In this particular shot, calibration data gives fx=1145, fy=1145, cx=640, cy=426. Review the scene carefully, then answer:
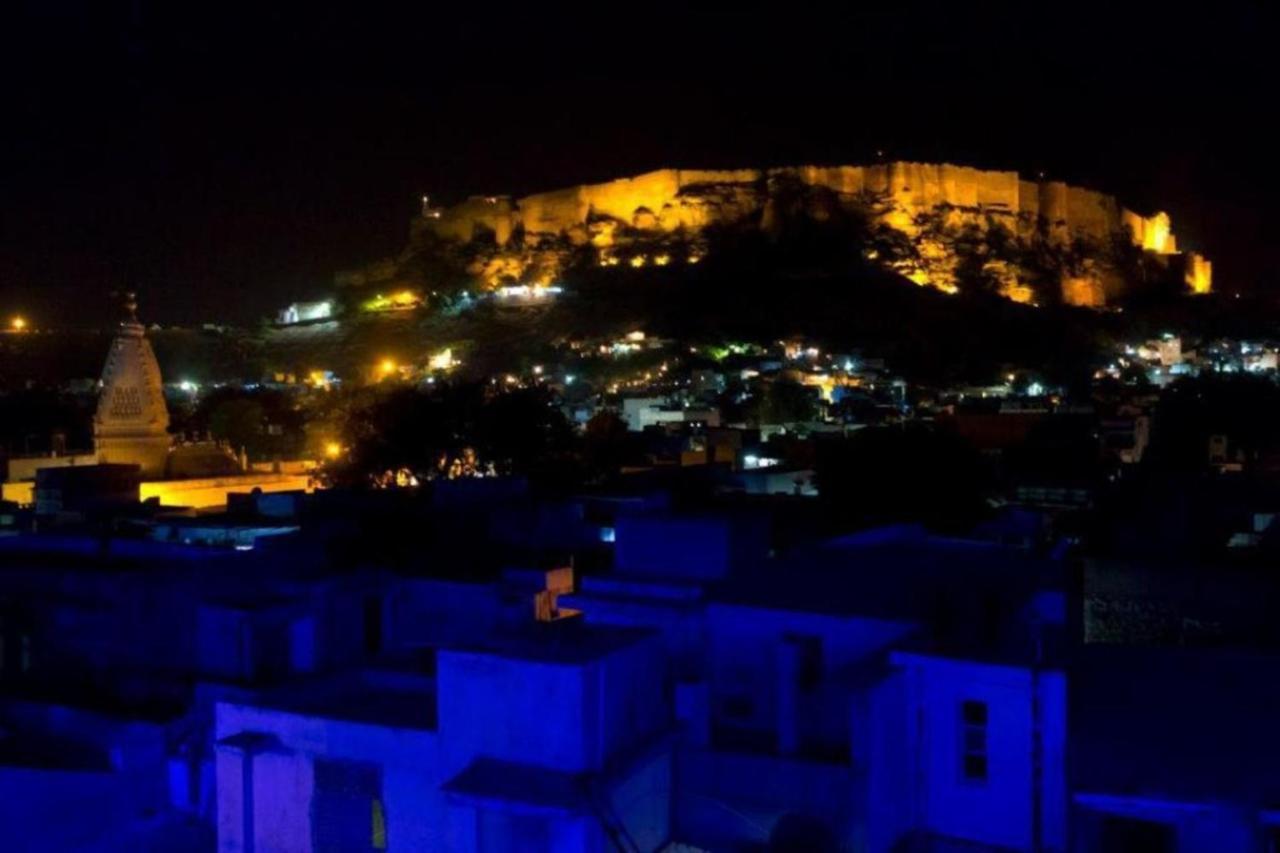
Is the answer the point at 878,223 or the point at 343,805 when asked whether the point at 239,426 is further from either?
the point at 878,223

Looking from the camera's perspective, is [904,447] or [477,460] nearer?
[904,447]

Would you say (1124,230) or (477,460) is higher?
(1124,230)

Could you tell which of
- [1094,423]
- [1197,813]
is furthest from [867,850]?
[1094,423]

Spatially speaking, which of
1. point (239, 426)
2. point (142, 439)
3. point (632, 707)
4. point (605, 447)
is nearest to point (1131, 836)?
point (632, 707)

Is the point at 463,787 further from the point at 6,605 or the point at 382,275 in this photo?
the point at 382,275

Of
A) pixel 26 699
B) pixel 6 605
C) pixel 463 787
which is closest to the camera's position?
pixel 463 787

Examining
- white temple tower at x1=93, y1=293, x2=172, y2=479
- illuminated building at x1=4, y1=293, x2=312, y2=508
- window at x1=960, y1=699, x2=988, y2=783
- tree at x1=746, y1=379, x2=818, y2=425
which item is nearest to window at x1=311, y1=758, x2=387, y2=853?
window at x1=960, y1=699, x2=988, y2=783

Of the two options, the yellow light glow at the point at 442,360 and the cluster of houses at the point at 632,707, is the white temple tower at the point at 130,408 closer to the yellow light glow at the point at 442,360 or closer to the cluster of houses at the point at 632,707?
the cluster of houses at the point at 632,707
